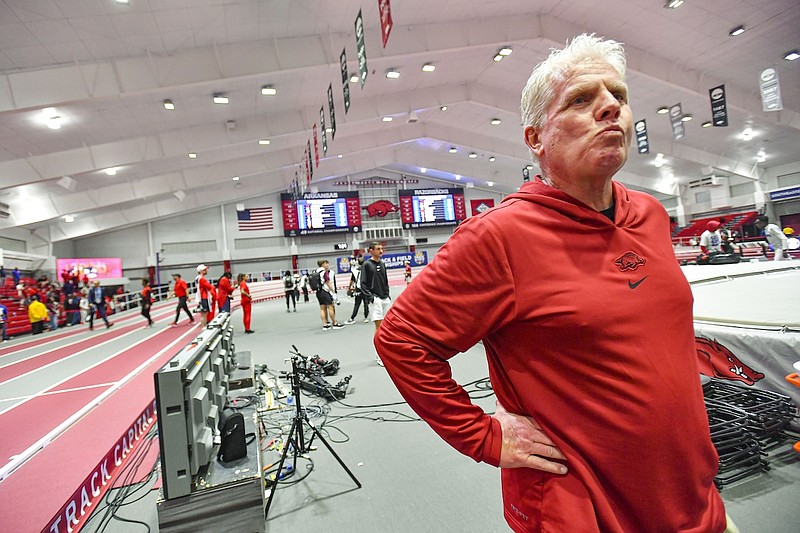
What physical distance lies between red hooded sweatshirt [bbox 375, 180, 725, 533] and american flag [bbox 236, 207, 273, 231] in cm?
2852

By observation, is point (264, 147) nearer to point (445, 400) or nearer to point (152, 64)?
point (152, 64)

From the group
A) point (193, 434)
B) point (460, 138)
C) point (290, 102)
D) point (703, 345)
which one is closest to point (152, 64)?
point (290, 102)

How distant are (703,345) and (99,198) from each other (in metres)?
21.0

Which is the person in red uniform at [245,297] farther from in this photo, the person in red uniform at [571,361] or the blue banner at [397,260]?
the blue banner at [397,260]

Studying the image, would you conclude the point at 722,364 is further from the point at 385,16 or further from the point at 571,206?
the point at 385,16

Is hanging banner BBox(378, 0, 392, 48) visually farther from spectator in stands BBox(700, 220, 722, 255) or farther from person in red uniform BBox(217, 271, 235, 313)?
spectator in stands BBox(700, 220, 722, 255)

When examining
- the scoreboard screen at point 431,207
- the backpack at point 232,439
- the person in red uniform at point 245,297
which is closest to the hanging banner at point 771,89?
the backpack at point 232,439

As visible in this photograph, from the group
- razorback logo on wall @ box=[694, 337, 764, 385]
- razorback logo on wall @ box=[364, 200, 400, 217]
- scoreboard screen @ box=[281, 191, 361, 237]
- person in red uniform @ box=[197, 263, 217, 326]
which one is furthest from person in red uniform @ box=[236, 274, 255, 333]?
razorback logo on wall @ box=[364, 200, 400, 217]

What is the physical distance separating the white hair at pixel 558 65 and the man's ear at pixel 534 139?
14 millimetres

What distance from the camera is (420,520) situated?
234 centimetres

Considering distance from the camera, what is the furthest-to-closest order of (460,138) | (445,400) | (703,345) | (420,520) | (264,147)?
(460,138) → (264,147) → (703,345) → (420,520) → (445,400)

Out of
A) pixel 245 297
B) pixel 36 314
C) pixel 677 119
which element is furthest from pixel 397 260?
pixel 36 314

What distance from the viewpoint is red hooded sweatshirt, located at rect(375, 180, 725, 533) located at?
860mm

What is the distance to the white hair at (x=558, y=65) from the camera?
1026mm
